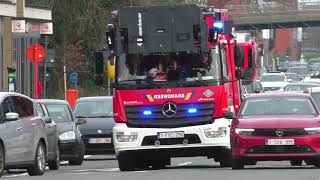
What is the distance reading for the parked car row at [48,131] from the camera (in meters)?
20.6

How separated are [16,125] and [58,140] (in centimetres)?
457

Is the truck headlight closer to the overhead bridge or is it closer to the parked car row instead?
the parked car row

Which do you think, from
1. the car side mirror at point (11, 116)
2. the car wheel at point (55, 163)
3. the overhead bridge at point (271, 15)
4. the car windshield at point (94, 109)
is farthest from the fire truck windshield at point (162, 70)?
the overhead bridge at point (271, 15)

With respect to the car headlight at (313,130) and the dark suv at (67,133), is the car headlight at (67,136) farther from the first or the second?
the car headlight at (313,130)

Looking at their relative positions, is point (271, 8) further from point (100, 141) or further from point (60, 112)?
point (60, 112)

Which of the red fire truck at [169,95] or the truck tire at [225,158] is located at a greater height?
the red fire truck at [169,95]

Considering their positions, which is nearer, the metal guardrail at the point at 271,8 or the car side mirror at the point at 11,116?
the car side mirror at the point at 11,116

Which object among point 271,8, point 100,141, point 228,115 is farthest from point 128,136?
point 271,8

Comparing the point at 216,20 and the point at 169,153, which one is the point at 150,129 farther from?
the point at 216,20

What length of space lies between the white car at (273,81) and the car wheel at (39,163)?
1723 inches

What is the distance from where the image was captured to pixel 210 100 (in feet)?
71.6

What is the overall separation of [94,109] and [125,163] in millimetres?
7823

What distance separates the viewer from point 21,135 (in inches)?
827

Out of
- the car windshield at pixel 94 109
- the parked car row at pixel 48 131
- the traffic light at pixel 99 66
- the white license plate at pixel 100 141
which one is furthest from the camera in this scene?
the car windshield at pixel 94 109
